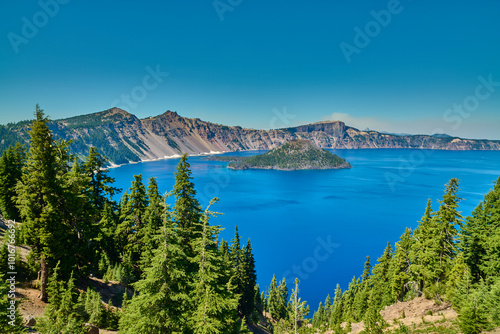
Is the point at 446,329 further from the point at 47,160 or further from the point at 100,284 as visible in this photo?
the point at 47,160

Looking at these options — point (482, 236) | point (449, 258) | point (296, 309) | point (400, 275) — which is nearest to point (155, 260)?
point (296, 309)

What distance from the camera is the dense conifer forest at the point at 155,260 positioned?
12.5 m

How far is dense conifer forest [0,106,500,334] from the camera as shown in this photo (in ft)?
40.9

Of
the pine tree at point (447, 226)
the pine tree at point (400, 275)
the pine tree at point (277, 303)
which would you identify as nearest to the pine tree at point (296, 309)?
the pine tree at point (447, 226)

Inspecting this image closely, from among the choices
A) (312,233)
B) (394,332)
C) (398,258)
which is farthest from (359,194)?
(394,332)

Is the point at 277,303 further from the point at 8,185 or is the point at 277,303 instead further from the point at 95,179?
the point at 8,185

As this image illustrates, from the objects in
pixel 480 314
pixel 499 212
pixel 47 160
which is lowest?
pixel 480 314

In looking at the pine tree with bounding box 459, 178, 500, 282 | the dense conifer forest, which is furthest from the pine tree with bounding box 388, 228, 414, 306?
the pine tree with bounding box 459, 178, 500, 282

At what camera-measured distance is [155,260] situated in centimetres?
1194

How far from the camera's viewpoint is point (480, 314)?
1739 cm

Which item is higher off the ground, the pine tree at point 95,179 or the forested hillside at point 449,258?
the pine tree at point 95,179

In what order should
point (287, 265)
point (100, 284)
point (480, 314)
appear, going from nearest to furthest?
point (480, 314) → point (100, 284) → point (287, 265)

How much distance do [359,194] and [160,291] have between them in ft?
652

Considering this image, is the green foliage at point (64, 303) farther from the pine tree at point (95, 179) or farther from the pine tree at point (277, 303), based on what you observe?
the pine tree at point (277, 303)
